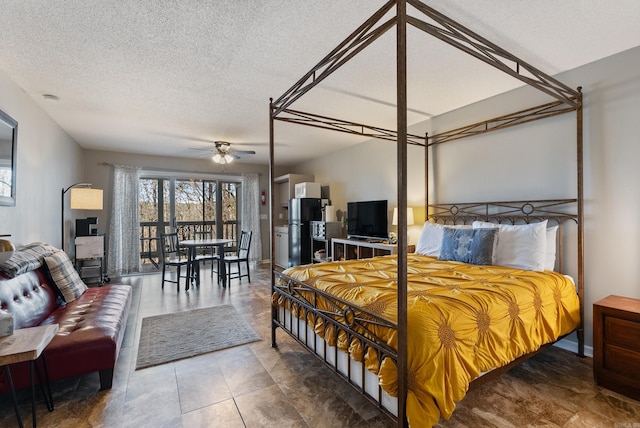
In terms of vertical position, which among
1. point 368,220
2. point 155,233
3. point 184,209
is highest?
point 184,209

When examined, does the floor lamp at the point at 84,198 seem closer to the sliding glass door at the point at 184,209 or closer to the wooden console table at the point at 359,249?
the sliding glass door at the point at 184,209

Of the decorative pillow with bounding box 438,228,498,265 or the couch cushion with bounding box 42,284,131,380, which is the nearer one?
the couch cushion with bounding box 42,284,131,380

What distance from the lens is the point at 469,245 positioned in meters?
2.96

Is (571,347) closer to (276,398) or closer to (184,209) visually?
(276,398)

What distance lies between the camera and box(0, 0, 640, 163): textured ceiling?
6.39 ft

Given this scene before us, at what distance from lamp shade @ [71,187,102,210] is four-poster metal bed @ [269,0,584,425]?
3.35 m

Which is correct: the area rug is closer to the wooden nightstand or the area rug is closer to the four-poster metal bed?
the four-poster metal bed

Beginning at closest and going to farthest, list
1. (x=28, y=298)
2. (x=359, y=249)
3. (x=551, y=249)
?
(x=28, y=298) < (x=551, y=249) < (x=359, y=249)

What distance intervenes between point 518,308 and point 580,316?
1.17 metres

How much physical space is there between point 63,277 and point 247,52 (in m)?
2.74

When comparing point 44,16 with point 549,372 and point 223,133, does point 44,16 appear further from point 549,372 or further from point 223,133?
point 549,372

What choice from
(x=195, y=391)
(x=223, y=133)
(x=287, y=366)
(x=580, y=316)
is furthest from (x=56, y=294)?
(x=580, y=316)

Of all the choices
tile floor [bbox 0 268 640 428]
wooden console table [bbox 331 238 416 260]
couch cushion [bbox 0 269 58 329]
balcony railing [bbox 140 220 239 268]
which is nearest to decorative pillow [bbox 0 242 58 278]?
couch cushion [bbox 0 269 58 329]

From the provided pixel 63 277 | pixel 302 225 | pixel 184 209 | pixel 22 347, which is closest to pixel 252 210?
pixel 184 209
